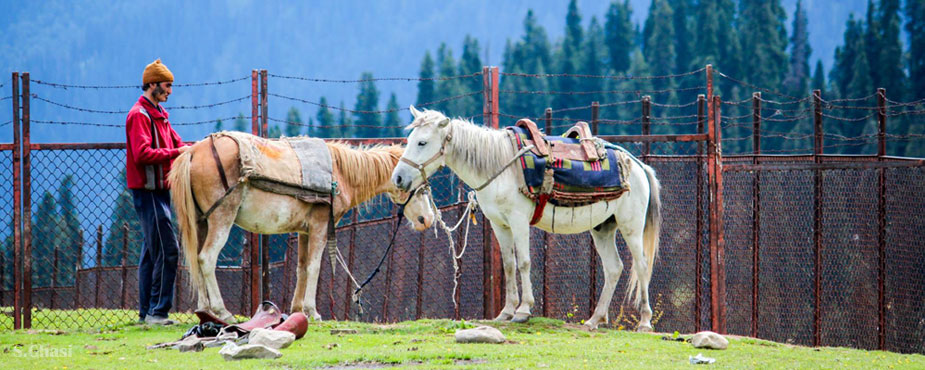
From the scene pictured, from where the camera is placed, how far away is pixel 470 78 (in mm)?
88438

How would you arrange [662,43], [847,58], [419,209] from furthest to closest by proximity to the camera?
[662,43], [847,58], [419,209]

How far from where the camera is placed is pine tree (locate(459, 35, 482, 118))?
72.1 meters

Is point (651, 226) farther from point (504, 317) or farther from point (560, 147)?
point (504, 317)

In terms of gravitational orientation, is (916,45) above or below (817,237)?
above

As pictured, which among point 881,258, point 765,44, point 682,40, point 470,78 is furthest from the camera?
point 470,78

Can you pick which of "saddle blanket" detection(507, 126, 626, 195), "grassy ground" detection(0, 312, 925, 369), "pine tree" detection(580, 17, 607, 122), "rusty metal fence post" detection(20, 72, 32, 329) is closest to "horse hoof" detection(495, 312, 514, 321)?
"grassy ground" detection(0, 312, 925, 369)

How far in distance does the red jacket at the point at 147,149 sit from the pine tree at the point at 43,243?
2.90 meters

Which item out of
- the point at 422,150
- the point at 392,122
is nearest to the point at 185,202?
the point at 422,150

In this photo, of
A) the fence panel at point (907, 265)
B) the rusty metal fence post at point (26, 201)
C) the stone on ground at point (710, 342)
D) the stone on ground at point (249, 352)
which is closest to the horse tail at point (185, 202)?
the rusty metal fence post at point (26, 201)

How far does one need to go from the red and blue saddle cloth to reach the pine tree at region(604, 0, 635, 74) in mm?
82634

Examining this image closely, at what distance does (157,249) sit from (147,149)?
0.97 metres

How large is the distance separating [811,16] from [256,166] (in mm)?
130265

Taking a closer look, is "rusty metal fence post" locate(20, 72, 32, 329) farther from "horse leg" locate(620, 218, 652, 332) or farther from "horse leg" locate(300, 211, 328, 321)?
"horse leg" locate(620, 218, 652, 332)

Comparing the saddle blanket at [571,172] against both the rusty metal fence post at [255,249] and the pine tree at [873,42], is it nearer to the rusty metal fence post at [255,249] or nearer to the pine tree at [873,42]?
the rusty metal fence post at [255,249]
